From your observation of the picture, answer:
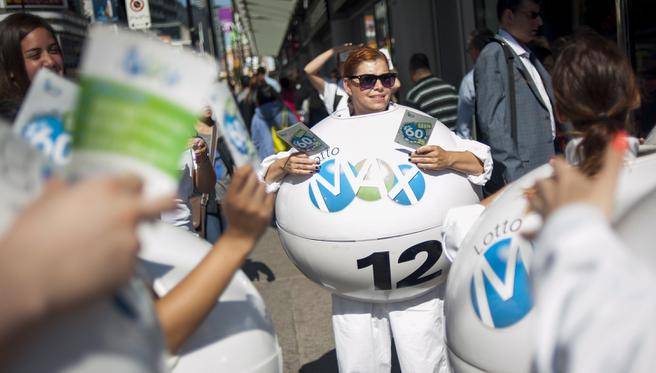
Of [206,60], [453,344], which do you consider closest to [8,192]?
[206,60]

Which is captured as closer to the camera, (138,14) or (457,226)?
(457,226)

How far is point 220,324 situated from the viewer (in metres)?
1.98

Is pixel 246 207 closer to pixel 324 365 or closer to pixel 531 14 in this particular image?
pixel 531 14

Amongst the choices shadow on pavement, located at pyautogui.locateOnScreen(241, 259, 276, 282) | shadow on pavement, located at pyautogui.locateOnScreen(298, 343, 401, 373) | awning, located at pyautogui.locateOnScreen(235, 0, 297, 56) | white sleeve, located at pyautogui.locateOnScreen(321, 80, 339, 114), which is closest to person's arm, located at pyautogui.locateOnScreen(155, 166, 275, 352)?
shadow on pavement, located at pyautogui.locateOnScreen(298, 343, 401, 373)

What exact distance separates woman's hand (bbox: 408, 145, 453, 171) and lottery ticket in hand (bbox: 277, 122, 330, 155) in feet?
1.29

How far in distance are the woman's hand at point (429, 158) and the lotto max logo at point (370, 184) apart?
0.11ft

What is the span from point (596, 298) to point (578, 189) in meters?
0.21

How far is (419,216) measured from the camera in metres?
3.17

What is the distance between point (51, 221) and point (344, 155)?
88.8 inches

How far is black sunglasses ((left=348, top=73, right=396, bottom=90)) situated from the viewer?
3.67 meters

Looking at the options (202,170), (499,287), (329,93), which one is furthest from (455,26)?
(499,287)

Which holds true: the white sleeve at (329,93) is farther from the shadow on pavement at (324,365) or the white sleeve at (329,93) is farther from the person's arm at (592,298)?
the person's arm at (592,298)

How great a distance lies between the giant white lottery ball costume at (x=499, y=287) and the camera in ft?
6.57

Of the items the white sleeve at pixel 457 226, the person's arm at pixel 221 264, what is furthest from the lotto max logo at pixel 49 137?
the white sleeve at pixel 457 226
